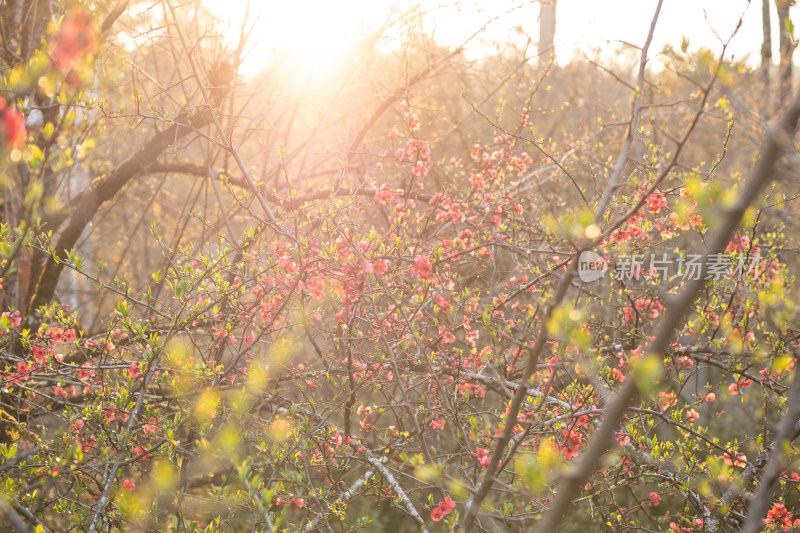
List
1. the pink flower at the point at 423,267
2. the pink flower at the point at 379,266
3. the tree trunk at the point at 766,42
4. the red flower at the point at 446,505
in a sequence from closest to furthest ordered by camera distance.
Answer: the red flower at the point at 446,505 < the pink flower at the point at 423,267 < the pink flower at the point at 379,266 < the tree trunk at the point at 766,42

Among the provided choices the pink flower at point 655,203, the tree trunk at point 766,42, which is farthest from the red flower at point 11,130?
the tree trunk at point 766,42

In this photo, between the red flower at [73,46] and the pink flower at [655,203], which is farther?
the pink flower at [655,203]

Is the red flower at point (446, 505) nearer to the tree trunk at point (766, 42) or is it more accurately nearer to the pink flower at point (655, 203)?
the pink flower at point (655, 203)

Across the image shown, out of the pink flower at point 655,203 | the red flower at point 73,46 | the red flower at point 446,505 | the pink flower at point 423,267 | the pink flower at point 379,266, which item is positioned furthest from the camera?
the pink flower at point 655,203

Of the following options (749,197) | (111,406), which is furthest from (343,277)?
(749,197)

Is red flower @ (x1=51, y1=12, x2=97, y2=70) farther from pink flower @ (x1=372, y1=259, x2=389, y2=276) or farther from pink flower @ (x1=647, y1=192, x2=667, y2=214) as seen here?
pink flower @ (x1=647, y1=192, x2=667, y2=214)

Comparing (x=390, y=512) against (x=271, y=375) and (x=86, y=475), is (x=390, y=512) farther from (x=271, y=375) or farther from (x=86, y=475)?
(x=86, y=475)

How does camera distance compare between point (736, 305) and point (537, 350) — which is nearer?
point (537, 350)

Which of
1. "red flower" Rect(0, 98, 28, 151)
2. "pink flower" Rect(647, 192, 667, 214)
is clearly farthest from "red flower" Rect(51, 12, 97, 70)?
"pink flower" Rect(647, 192, 667, 214)

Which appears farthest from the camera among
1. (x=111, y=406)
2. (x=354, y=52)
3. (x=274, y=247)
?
(x=354, y=52)

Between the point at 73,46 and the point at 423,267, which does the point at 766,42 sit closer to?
the point at 423,267

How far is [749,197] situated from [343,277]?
7.71ft

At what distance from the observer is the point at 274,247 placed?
10.6 feet

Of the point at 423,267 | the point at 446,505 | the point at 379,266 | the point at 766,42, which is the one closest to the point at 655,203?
the point at 423,267
